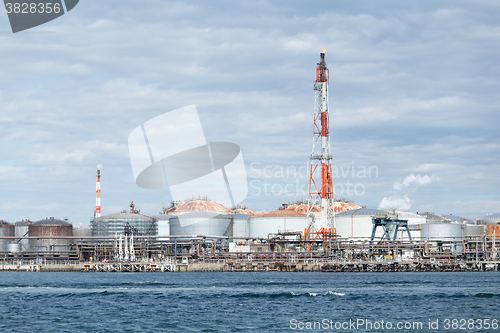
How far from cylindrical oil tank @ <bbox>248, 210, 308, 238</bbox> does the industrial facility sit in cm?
27

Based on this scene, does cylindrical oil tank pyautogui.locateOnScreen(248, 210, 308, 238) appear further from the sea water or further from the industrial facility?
the sea water

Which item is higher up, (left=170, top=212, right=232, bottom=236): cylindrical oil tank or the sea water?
(left=170, top=212, right=232, bottom=236): cylindrical oil tank

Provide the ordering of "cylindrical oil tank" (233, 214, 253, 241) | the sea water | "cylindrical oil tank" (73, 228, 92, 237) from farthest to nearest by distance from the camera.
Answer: "cylindrical oil tank" (73, 228, 92, 237) → "cylindrical oil tank" (233, 214, 253, 241) → the sea water

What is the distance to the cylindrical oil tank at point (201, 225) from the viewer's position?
547 feet

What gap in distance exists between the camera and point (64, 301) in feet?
223

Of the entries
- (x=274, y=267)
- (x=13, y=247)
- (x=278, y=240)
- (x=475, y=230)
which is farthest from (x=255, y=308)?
(x=13, y=247)

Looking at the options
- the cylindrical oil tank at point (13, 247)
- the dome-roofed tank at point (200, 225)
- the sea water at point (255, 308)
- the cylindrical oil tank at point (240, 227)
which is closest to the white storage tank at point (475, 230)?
the cylindrical oil tank at point (240, 227)

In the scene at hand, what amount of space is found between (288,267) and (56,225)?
78168 mm

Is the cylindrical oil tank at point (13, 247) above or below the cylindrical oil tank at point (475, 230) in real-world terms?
below

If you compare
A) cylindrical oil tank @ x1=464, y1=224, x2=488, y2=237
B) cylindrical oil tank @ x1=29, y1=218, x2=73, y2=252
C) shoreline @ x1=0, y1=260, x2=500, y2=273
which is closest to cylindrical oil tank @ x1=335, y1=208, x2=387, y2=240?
shoreline @ x1=0, y1=260, x2=500, y2=273

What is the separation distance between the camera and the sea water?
50.4 m

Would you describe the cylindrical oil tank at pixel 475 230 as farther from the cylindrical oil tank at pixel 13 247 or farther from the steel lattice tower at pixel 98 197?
the cylindrical oil tank at pixel 13 247

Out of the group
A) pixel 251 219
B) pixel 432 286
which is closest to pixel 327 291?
pixel 432 286

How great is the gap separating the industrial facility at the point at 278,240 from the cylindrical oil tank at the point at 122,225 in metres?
0.29
